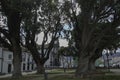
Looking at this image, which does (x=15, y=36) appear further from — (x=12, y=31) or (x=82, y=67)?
(x=82, y=67)

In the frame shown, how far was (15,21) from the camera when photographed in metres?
34.0

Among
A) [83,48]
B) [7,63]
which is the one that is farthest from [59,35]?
[7,63]

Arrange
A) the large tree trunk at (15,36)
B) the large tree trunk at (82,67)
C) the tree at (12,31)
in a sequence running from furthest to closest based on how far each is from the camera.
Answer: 1. the large tree trunk at (15,36)
2. the tree at (12,31)
3. the large tree trunk at (82,67)

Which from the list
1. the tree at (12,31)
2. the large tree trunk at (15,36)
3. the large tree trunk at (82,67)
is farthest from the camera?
the large tree trunk at (15,36)

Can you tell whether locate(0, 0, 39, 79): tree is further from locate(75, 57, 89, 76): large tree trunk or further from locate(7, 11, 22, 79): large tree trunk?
locate(75, 57, 89, 76): large tree trunk

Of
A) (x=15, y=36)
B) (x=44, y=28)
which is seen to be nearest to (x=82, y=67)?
(x=15, y=36)

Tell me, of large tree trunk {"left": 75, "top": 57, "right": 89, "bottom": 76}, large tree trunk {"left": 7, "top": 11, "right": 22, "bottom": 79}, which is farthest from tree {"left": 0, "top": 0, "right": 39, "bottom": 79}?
large tree trunk {"left": 75, "top": 57, "right": 89, "bottom": 76}

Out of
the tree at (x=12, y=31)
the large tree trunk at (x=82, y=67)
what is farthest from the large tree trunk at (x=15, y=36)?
the large tree trunk at (x=82, y=67)

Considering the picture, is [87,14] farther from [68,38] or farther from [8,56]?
[8,56]

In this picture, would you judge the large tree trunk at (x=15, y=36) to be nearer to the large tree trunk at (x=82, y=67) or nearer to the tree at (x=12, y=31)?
the tree at (x=12, y=31)

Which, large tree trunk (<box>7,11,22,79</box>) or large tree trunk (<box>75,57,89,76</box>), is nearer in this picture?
large tree trunk (<box>75,57,89,76</box>)

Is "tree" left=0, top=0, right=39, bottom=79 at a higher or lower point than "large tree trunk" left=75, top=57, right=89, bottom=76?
higher

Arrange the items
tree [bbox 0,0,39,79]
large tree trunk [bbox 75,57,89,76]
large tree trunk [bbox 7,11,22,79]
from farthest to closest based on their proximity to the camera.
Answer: large tree trunk [bbox 7,11,22,79] < tree [bbox 0,0,39,79] < large tree trunk [bbox 75,57,89,76]

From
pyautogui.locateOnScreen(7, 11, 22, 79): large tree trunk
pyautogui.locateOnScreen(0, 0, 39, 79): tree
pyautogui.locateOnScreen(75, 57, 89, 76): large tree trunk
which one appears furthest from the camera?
pyautogui.locateOnScreen(7, 11, 22, 79): large tree trunk
